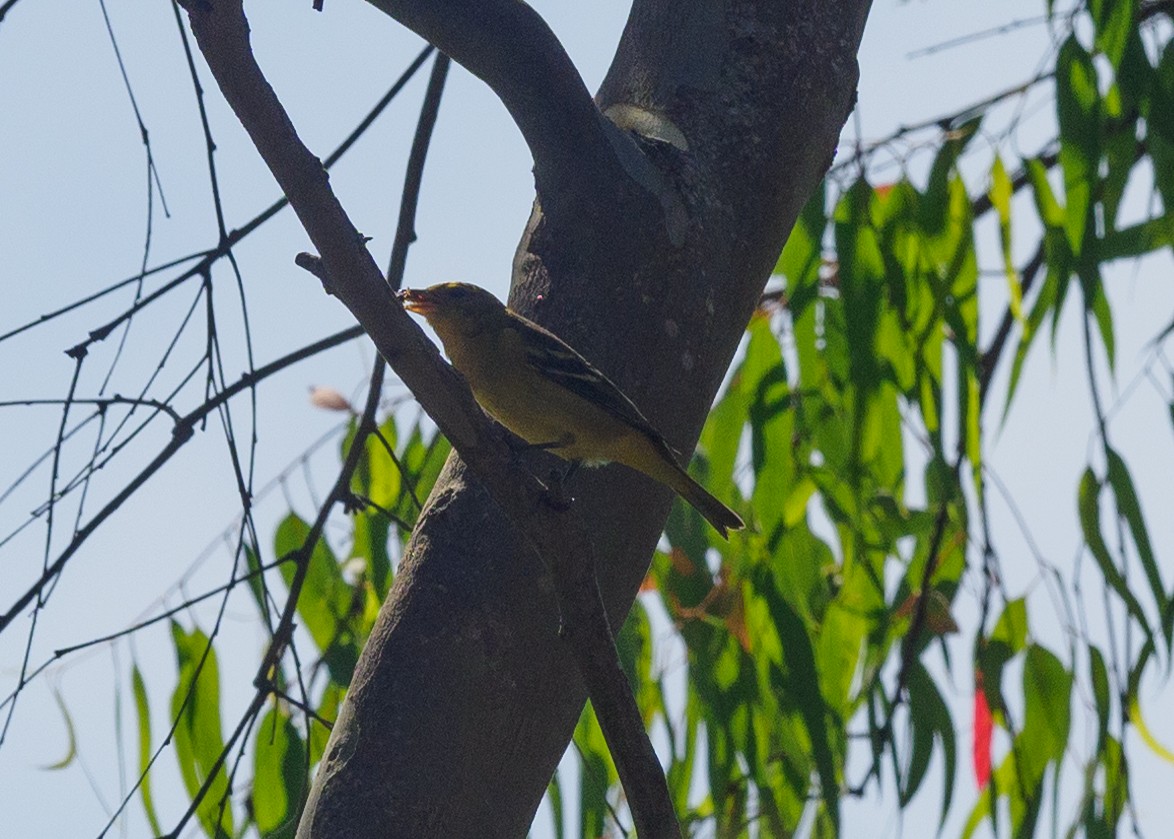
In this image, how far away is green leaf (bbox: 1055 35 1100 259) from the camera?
3.20 meters

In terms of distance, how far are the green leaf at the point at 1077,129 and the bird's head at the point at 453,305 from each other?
4.44 feet

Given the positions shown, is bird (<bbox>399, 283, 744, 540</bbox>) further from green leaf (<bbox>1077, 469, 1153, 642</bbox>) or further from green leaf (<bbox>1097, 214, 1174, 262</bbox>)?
green leaf (<bbox>1097, 214, 1174, 262</bbox>)

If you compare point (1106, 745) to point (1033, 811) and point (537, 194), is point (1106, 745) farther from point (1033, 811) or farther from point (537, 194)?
point (537, 194)

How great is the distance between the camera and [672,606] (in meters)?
Answer: 3.32

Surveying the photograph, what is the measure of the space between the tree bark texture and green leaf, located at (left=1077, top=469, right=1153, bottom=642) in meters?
1.17

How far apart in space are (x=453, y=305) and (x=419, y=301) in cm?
12

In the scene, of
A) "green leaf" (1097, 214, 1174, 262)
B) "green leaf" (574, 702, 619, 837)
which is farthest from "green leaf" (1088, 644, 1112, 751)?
"green leaf" (574, 702, 619, 837)

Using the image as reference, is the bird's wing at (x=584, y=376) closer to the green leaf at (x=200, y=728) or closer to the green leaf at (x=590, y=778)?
the green leaf at (x=590, y=778)

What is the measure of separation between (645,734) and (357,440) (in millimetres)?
1132

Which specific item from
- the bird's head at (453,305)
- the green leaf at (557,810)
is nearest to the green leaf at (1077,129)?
the bird's head at (453,305)

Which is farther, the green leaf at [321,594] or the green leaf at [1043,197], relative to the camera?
the green leaf at [1043,197]

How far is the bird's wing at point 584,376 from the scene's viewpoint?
199cm

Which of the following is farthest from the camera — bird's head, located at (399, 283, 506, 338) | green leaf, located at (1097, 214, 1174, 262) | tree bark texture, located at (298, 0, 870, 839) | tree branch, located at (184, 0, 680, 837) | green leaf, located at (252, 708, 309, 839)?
green leaf, located at (1097, 214, 1174, 262)

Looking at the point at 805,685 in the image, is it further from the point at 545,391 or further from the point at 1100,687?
the point at 545,391
